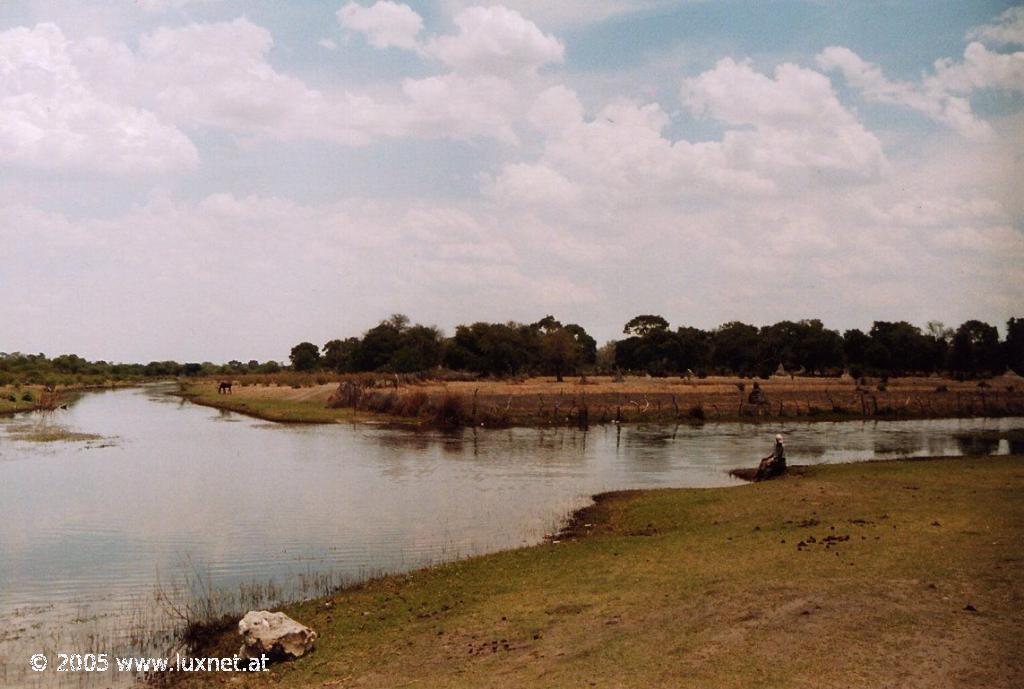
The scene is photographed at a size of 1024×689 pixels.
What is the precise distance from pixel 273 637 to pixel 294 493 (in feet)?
60.5

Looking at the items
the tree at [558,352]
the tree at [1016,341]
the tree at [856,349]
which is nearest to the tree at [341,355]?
the tree at [558,352]

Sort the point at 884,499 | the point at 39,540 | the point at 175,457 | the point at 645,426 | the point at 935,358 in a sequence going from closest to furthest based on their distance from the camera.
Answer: the point at 884,499, the point at 39,540, the point at 175,457, the point at 645,426, the point at 935,358

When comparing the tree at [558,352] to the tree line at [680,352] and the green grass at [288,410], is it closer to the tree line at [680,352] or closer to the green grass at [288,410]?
the tree line at [680,352]

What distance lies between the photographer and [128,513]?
2584 centimetres

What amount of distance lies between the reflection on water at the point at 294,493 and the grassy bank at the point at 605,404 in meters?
5.05

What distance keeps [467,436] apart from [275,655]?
129 ft

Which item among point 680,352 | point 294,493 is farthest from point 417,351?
point 294,493

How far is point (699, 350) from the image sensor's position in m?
149

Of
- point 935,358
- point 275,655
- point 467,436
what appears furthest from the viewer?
point 935,358

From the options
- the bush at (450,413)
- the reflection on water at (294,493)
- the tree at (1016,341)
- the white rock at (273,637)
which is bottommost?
the reflection on water at (294,493)

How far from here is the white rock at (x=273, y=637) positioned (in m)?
11.6

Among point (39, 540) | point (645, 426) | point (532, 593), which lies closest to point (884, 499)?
point (532, 593)

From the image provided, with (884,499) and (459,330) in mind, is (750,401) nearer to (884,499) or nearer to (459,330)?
(884,499)

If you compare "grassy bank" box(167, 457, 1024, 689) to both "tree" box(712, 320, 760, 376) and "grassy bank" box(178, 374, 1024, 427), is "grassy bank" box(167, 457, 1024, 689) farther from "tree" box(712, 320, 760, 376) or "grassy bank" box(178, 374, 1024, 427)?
"tree" box(712, 320, 760, 376)
